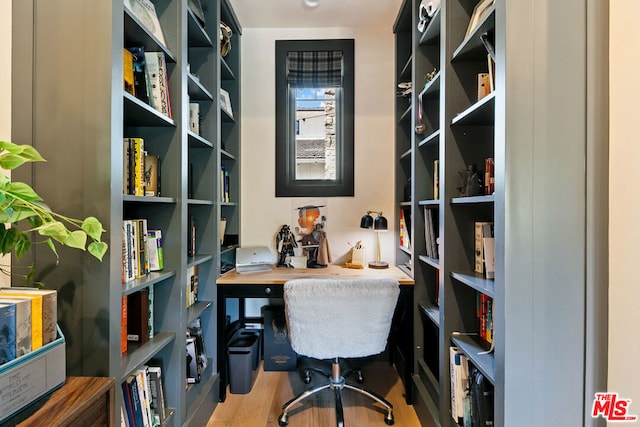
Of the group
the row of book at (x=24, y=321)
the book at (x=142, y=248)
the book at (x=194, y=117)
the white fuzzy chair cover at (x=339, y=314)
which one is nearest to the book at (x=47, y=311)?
the row of book at (x=24, y=321)

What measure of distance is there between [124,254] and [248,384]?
1.29 m

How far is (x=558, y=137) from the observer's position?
99 cm

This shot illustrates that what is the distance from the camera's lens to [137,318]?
4.43 feet

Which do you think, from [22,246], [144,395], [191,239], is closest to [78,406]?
[22,246]

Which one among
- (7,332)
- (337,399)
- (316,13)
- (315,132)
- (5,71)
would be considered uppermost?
(316,13)

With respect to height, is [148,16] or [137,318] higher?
[148,16]

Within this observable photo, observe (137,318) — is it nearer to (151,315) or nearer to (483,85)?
(151,315)

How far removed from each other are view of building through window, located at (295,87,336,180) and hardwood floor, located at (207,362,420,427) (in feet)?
5.25

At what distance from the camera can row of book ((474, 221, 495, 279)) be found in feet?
4.35

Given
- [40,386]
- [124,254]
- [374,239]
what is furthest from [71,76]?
[374,239]

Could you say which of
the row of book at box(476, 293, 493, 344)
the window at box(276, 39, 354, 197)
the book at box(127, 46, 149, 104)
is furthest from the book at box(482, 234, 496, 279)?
the book at box(127, 46, 149, 104)

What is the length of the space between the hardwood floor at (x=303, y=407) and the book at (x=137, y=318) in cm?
77

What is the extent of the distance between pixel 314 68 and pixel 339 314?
2.02m

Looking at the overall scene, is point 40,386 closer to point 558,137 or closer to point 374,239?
point 558,137
